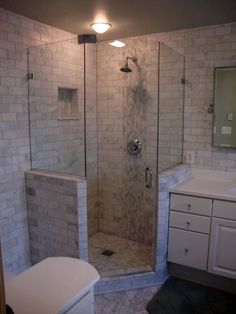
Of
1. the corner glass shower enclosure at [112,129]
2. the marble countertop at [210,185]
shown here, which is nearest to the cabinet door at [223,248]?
the marble countertop at [210,185]

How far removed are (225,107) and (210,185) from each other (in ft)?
2.50

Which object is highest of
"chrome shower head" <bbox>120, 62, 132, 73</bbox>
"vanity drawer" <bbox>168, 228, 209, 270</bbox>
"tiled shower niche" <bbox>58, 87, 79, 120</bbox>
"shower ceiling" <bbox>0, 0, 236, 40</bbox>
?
"shower ceiling" <bbox>0, 0, 236, 40</bbox>

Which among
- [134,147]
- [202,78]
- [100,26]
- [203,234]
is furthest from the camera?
[134,147]

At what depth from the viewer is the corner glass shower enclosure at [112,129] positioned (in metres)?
2.74

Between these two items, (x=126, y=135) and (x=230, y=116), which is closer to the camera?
(x=230, y=116)

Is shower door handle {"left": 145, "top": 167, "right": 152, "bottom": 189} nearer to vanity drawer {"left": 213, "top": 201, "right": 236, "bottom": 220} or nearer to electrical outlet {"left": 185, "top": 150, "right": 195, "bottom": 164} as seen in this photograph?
electrical outlet {"left": 185, "top": 150, "right": 195, "bottom": 164}

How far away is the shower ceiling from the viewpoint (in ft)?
7.06

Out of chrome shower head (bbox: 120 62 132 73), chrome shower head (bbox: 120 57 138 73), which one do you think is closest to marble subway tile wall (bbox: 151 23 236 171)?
chrome shower head (bbox: 120 57 138 73)

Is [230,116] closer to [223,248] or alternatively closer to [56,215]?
[223,248]

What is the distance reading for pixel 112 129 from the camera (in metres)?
3.32

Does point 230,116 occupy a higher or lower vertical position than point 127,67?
lower

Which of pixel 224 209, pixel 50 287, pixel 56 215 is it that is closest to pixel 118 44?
pixel 56 215

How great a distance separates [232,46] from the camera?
8.63 feet

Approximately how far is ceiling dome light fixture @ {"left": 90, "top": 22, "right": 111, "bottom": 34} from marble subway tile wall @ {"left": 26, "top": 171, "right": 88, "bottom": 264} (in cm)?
143
